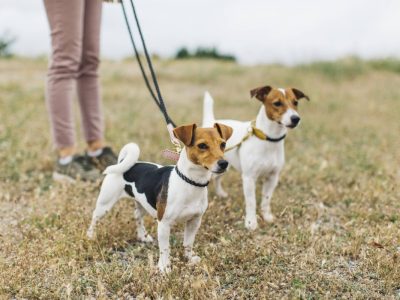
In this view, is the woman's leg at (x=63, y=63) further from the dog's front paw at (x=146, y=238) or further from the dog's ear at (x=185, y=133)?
the dog's ear at (x=185, y=133)

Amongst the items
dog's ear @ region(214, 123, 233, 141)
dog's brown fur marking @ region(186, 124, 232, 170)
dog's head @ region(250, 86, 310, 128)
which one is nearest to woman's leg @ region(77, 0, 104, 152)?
dog's head @ region(250, 86, 310, 128)

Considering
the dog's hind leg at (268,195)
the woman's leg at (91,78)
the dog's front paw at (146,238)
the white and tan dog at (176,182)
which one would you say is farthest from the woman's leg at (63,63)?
the dog's hind leg at (268,195)

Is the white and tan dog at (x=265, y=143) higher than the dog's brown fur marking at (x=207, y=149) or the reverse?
the reverse

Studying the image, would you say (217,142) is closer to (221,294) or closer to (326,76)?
(221,294)

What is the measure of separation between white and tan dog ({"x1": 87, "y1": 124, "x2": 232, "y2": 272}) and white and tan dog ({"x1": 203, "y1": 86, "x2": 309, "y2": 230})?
0.87 metres

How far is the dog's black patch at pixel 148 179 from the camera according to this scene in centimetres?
359

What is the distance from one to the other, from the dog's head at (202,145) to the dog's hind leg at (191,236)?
0.53 m

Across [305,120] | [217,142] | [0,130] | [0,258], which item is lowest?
[305,120]

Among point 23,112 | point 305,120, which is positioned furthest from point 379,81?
point 23,112

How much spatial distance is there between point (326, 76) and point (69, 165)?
1072 centimetres

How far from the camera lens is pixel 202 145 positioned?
323 cm

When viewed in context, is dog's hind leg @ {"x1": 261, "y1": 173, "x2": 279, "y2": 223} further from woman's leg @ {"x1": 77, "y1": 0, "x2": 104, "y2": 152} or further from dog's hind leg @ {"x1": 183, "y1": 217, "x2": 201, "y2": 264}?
woman's leg @ {"x1": 77, "y1": 0, "x2": 104, "y2": 152}

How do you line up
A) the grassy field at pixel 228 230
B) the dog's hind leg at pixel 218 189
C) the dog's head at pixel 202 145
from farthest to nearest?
the dog's hind leg at pixel 218 189 → the grassy field at pixel 228 230 → the dog's head at pixel 202 145

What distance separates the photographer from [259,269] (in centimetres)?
356
